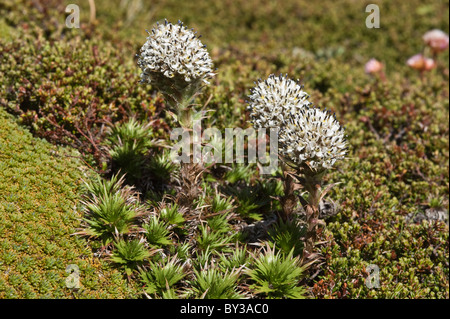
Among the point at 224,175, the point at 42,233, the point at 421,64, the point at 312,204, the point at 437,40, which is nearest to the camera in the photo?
the point at 312,204

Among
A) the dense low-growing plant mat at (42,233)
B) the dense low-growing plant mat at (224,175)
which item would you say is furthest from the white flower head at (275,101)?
the dense low-growing plant mat at (42,233)

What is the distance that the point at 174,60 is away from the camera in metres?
4.68

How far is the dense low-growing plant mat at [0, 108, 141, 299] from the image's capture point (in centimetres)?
485

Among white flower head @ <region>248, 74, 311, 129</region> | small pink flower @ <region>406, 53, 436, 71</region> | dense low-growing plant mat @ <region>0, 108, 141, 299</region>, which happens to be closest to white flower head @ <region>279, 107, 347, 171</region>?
white flower head @ <region>248, 74, 311, 129</region>

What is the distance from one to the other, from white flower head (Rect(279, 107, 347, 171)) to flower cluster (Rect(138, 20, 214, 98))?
127cm

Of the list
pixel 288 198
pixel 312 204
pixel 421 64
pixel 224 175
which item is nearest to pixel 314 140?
pixel 312 204

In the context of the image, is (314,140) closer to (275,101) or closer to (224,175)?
(275,101)

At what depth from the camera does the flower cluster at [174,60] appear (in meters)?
4.71

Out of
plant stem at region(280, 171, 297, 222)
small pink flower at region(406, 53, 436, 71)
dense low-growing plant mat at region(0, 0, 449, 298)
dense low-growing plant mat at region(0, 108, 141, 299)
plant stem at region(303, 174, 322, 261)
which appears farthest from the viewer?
small pink flower at region(406, 53, 436, 71)

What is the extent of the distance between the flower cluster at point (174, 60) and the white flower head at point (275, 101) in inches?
27.7

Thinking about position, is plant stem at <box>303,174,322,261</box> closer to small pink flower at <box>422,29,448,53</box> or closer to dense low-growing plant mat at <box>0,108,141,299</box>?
dense low-growing plant mat at <box>0,108,141,299</box>

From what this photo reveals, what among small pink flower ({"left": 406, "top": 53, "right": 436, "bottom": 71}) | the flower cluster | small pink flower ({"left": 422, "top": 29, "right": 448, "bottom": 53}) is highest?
small pink flower ({"left": 422, "top": 29, "right": 448, "bottom": 53})

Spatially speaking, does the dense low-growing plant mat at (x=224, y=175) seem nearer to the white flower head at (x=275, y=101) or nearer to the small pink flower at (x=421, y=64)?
the small pink flower at (x=421, y=64)

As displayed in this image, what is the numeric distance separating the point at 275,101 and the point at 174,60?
1.33m
